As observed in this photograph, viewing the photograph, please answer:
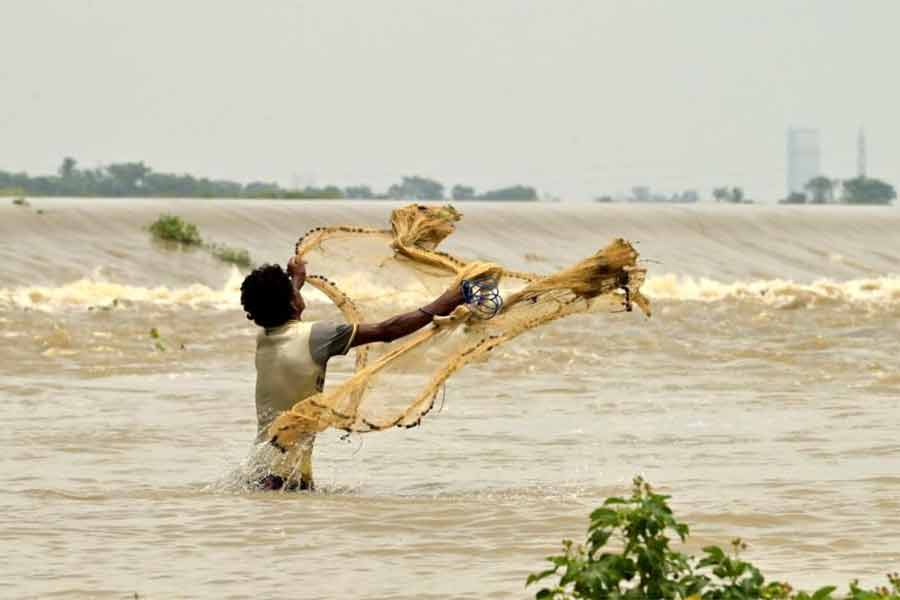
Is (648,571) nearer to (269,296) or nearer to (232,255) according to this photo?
(269,296)

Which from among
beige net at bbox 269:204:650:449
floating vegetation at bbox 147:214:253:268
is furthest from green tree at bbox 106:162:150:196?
beige net at bbox 269:204:650:449

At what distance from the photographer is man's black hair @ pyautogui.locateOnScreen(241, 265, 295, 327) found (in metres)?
8.93

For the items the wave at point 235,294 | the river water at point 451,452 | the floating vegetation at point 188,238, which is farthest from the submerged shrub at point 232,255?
the river water at point 451,452

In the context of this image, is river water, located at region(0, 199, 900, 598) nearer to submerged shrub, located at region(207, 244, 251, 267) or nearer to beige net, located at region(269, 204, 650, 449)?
beige net, located at region(269, 204, 650, 449)

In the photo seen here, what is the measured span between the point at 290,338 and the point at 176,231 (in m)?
25.9

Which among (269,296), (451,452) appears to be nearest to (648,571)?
(269,296)

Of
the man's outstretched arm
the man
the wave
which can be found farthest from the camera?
the wave

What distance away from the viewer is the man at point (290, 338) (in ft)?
29.2

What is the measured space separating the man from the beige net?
104mm

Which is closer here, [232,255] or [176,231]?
[232,255]

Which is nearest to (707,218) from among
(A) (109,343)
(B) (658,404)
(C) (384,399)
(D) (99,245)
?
(D) (99,245)

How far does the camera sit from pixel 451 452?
1194cm

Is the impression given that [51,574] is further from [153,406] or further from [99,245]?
[99,245]

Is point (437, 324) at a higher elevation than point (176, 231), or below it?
higher
